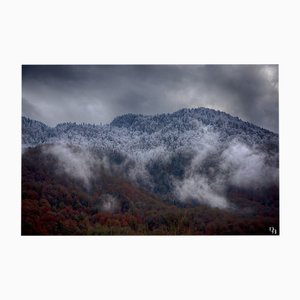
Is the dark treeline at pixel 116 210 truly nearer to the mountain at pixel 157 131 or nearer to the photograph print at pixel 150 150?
the photograph print at pixel 150 150

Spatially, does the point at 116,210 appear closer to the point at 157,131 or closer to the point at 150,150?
the point at 150,150

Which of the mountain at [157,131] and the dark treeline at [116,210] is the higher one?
the mountain at [157,131]

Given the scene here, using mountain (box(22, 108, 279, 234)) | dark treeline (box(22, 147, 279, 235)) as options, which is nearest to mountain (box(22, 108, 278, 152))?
mountain (box(22, 108, 279, 234))

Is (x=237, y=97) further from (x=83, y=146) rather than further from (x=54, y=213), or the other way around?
(x=54, y=213)

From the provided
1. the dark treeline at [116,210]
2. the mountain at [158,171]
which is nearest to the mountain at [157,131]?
the mountain at [158,171]

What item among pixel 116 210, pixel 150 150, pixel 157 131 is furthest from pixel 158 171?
pixel 116 210

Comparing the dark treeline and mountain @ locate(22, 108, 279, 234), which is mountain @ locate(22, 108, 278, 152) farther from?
the dark treeline
